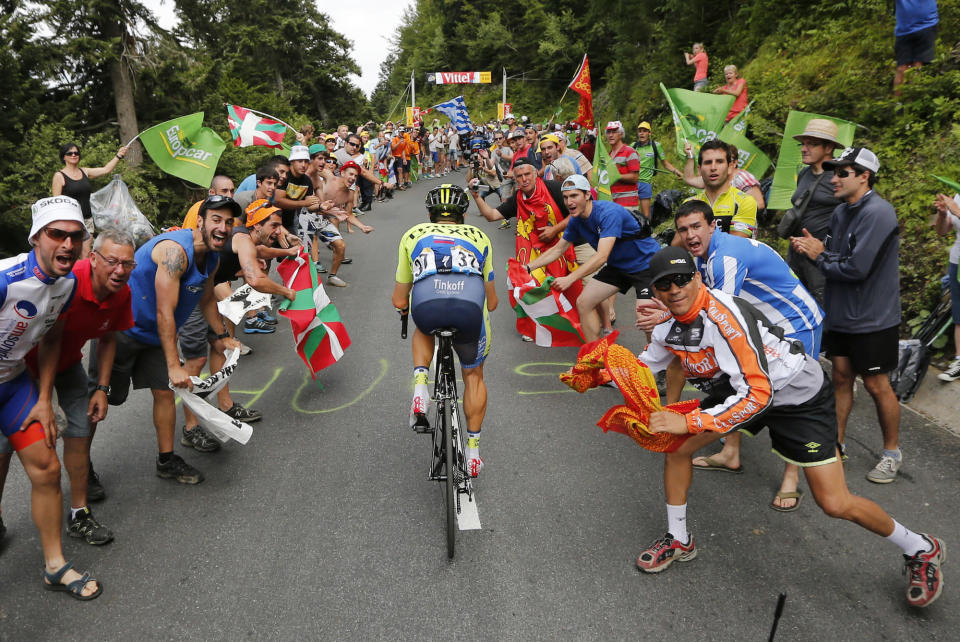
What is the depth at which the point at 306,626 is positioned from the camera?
302 cm

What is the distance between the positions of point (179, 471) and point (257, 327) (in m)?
3.50

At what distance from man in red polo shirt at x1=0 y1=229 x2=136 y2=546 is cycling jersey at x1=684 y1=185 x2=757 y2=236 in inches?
163

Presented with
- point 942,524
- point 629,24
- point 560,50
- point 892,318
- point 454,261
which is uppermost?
point 560,50

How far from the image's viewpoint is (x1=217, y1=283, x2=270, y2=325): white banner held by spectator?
6.40 metres

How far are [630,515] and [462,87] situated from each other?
6411 centimetres

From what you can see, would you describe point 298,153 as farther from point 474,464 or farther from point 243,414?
point 474,464

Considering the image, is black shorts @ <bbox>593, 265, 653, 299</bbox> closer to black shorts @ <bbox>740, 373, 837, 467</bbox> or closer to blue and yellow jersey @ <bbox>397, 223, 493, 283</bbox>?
blue and yellow jersey @ <bbox>397, 223, 493, 283</bbox>

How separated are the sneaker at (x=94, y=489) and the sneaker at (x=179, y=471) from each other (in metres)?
0.36

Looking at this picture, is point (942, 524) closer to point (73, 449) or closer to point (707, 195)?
point (707, 195)

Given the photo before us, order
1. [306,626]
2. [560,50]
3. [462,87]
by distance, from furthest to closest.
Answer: [462,87], [560,50], [306,626]

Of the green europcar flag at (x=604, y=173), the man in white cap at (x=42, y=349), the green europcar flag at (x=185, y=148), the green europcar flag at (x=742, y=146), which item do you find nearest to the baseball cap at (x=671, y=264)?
the man in white cap at (x=42, y=349)

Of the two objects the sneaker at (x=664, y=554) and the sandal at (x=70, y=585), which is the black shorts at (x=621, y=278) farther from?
the sandal at (x=70, y=585)

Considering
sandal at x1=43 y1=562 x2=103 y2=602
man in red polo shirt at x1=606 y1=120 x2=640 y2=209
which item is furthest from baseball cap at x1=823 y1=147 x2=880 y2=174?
man in red polo shirt at x1=606 y1=120 x2=640 y2=209

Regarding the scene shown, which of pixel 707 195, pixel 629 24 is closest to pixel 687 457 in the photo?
pixel 707 195
